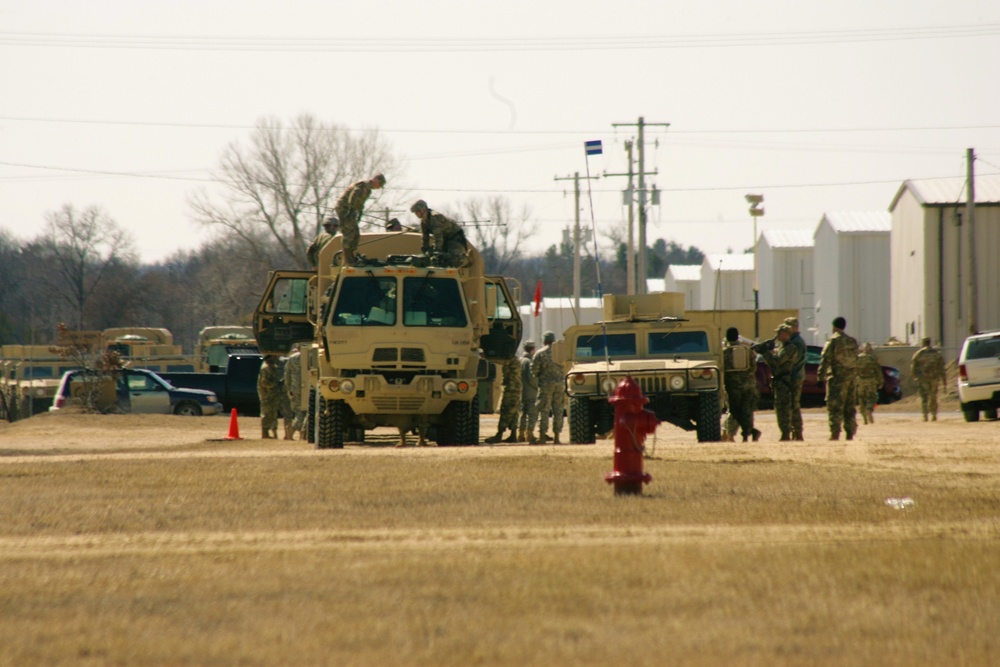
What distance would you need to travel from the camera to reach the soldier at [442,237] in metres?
17.7

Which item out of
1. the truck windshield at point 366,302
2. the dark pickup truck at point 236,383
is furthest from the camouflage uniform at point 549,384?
the dark pickup truck at point 236,383

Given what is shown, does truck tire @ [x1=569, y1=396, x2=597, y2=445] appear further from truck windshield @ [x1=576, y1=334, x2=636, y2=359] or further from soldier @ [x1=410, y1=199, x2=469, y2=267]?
soldier @ [x1=410, y1=199, x2=469, y2=267]

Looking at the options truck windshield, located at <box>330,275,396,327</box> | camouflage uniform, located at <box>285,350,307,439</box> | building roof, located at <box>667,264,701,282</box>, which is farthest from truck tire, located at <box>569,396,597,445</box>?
building roof, located at <box>667,264,701,282</box>

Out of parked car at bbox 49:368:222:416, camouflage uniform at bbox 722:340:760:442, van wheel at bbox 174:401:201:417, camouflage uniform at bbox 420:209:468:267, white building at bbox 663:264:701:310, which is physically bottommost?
van wheel at bbox 174:401:201:417

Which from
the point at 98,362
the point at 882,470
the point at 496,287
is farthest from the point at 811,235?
the point at 882,470

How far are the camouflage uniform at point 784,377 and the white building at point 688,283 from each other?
204 ft

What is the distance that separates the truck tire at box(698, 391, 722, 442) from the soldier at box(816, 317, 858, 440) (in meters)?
1.40

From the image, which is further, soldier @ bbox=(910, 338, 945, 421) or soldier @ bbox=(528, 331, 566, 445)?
Answer: soldier @ bbox=(910, 338, 945, 421)

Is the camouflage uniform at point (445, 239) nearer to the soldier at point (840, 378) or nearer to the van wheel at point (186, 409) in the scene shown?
the soldier at point (840, 378)

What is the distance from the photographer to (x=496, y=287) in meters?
18.6

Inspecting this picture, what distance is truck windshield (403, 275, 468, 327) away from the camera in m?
17.3

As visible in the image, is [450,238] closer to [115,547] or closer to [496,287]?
[496,287]

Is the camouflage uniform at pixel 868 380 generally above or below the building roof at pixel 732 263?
below

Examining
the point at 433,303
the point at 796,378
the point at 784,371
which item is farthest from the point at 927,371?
the point at 433,303
